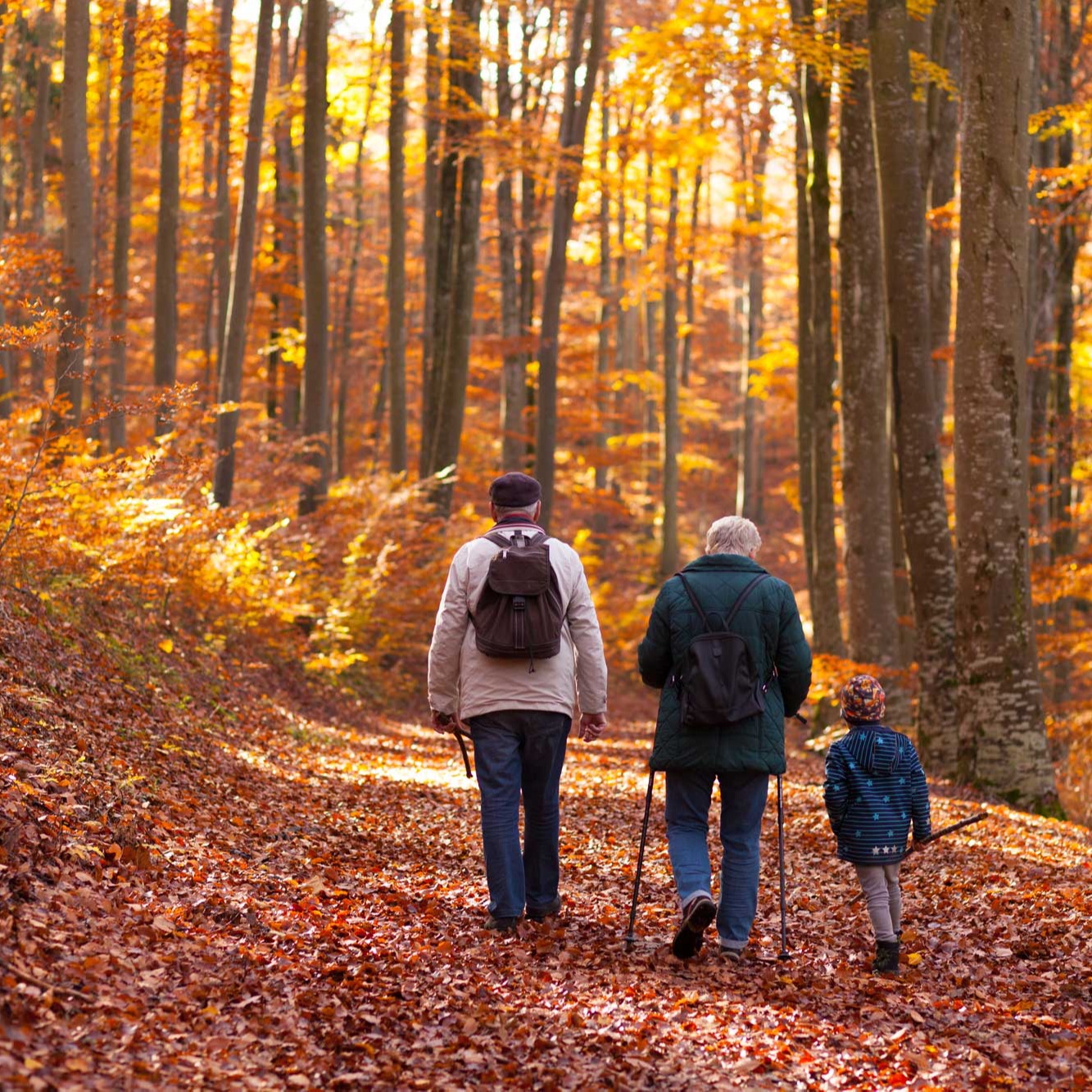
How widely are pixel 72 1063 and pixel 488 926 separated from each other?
263 centimetres

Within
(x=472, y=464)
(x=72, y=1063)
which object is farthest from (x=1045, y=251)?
(x=72, y=1063)

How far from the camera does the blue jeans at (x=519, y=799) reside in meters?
5.91

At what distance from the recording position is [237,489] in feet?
70.6

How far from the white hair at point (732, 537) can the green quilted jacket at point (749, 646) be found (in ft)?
0.17

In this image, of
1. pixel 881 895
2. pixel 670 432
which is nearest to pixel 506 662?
pixel 881 895

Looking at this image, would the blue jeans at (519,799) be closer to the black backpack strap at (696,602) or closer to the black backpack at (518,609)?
the black backpack at (518,609)

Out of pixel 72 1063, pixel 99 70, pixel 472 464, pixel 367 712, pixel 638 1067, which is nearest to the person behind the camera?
pixel 72 1063

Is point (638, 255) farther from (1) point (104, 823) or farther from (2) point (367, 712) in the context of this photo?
(1) point (104, 823)

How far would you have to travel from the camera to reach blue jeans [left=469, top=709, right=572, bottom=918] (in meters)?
5.91

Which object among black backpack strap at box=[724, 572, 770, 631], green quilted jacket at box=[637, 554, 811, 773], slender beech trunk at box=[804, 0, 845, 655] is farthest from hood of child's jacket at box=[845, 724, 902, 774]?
slender beech trunk at box=[804, 0, 845, 655]

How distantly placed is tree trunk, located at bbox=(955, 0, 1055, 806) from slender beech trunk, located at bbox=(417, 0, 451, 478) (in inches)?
370

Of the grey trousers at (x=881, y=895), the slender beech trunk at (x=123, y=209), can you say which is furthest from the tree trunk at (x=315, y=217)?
the grey trousers at (x=881, y=895)

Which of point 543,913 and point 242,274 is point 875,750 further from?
point 242,274

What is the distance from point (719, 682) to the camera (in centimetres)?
552
